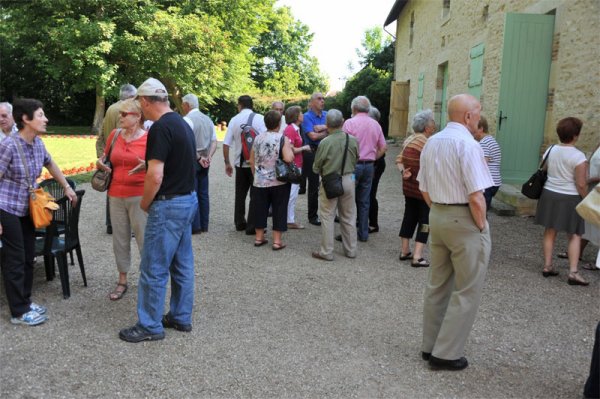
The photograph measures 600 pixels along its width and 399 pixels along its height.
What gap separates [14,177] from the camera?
3867 millimetres

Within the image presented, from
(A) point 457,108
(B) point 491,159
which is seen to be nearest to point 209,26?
(B) point 491,159

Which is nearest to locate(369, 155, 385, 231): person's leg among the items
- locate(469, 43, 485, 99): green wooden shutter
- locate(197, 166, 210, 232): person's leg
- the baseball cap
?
locate(197, 166, 210, 232): person's leg

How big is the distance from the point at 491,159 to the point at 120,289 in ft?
14.7

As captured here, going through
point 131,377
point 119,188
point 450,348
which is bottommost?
point 131,377

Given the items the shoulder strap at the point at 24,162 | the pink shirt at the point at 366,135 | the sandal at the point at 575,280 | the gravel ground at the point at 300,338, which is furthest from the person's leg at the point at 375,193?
the shoulder strap at the point at 24,162

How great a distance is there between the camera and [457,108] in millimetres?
3260

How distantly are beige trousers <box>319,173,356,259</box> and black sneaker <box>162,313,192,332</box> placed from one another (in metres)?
2.35

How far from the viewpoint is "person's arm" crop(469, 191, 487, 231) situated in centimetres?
311

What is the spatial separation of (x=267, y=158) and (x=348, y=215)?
123cm

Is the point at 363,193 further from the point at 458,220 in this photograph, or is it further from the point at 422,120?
the point at 458,220

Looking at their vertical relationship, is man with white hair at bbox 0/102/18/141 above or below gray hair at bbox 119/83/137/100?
below

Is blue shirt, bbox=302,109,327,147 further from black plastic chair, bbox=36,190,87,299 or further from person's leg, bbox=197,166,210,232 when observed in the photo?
black plastic chair, bbox=36,190,87,299

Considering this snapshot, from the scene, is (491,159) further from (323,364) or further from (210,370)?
(210,370)

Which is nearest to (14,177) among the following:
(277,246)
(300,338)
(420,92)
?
(300,338)
